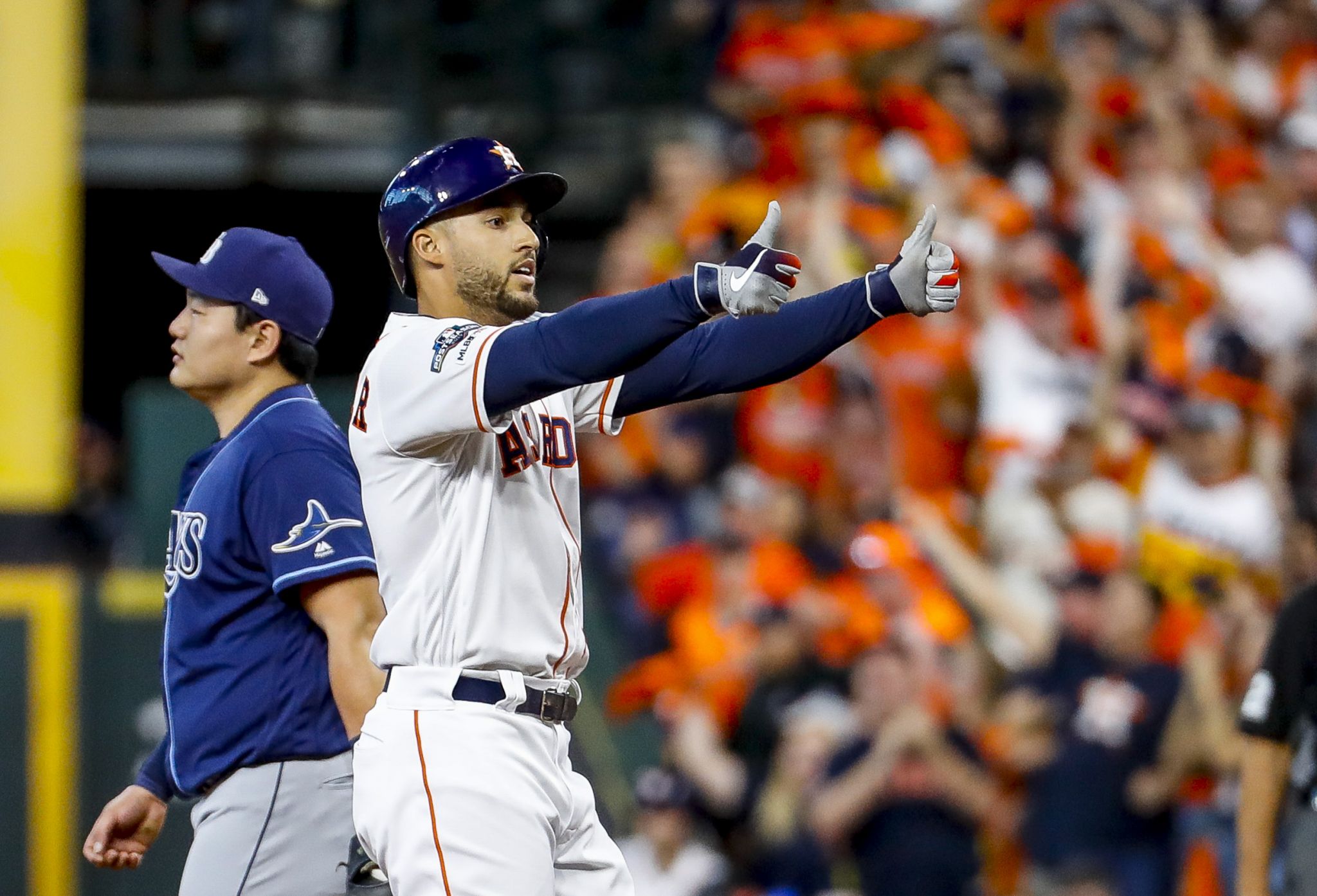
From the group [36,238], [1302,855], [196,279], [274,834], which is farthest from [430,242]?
[36,238]

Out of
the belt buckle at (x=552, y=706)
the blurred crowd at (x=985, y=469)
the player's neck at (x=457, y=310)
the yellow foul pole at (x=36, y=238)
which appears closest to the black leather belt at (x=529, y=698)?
Answer: the belt buckle at (x=552, y=706)

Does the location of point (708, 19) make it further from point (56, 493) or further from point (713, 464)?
point (56, 493)

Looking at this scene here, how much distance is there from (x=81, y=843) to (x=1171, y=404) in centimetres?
465

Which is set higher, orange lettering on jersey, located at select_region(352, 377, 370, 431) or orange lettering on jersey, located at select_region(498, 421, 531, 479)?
orange lettering on jersey, located at select_region(352, 377, 370, 431)

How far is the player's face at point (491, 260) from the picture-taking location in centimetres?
326

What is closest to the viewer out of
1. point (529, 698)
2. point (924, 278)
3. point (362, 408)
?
point (924, 278)

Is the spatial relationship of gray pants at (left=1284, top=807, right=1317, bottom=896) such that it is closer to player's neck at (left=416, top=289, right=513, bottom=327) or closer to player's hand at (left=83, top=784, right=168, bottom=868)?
player's neck at (left=416, top=289, right=513, bottom=327)

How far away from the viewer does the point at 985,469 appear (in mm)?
7816

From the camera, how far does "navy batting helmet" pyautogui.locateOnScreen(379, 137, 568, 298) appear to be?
3238 millimetres

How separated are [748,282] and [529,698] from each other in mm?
837

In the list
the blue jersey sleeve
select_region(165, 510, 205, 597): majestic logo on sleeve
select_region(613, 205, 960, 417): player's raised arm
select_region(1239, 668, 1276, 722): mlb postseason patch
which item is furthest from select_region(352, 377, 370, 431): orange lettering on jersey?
select_region(1239, 668, 1276, 722): mlb postseason patch

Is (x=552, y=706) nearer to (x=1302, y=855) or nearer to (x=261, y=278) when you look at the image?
(x=261, y=278)

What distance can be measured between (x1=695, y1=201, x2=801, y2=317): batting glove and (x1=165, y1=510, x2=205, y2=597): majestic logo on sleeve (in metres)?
1.16

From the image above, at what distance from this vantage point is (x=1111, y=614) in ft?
21.2
